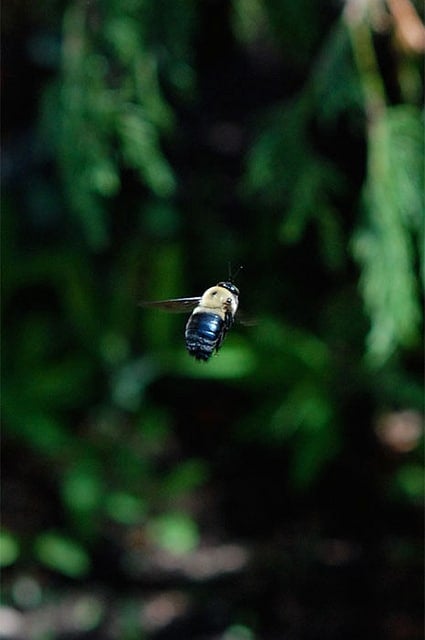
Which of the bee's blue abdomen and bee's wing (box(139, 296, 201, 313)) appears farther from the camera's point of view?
bee's wing (box(139, 296, 201, 313))

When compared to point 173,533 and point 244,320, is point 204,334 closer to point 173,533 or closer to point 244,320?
point 244,320

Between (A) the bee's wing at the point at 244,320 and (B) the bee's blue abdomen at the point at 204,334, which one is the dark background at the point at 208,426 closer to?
(A) the bee's wing at the point at 244,320

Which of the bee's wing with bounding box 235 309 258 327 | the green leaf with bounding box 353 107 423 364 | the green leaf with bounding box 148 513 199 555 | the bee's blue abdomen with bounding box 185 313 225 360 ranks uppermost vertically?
the green leaf with bounding box 148 513 199 555

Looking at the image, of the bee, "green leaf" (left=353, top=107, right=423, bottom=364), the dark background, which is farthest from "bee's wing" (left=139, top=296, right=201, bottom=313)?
the dark background

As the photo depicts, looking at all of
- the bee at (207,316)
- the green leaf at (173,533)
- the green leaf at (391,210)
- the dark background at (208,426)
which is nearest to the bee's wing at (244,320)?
the bee at (207,316)

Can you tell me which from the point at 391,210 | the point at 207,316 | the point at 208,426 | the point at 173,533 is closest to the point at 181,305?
the point at 207,316

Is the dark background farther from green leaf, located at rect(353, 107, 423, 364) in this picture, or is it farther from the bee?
the bee

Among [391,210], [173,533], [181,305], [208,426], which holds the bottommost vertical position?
[181,305]
